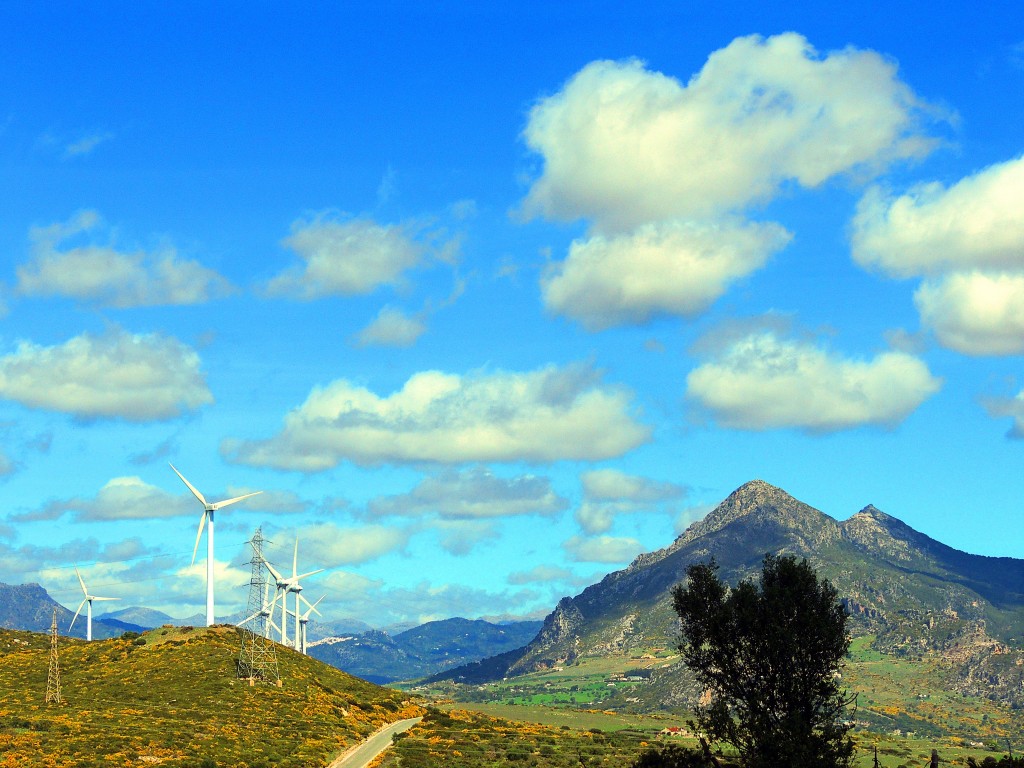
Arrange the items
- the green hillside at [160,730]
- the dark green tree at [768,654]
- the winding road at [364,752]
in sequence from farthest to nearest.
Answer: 1. the winding road at [364,752]
2. the green hillside at [160,730]
3. the dark green tree at [768,654]

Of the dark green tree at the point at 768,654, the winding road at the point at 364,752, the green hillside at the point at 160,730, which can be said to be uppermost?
the dark green tree at the point at 768,654

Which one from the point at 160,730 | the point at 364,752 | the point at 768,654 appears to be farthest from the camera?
the point at 364,752

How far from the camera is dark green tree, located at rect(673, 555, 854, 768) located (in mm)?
94000

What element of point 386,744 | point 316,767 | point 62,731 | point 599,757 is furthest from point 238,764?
point 599,757

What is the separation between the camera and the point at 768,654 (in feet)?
320

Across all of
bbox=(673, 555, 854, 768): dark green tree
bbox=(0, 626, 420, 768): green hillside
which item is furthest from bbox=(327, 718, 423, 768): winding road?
bbox=(673, 555, 854, 768): dark green tree

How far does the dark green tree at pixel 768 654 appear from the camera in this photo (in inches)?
3701

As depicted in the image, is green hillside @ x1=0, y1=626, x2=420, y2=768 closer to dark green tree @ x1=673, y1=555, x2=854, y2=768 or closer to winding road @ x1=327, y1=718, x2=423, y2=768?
winding road @ x1=327, y1=718, x2=423, y2=768

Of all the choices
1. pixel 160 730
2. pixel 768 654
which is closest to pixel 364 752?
pixel 160 730

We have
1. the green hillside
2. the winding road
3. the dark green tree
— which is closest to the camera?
the dark green tree

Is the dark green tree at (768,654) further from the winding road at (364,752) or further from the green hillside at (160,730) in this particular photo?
the winding road at (364,752)

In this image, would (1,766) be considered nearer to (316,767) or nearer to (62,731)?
(62,731)

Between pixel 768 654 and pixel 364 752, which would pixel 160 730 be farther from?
pixel 768 654

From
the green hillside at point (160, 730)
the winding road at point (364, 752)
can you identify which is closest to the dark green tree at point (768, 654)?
the green hillside at point (160, 730)
